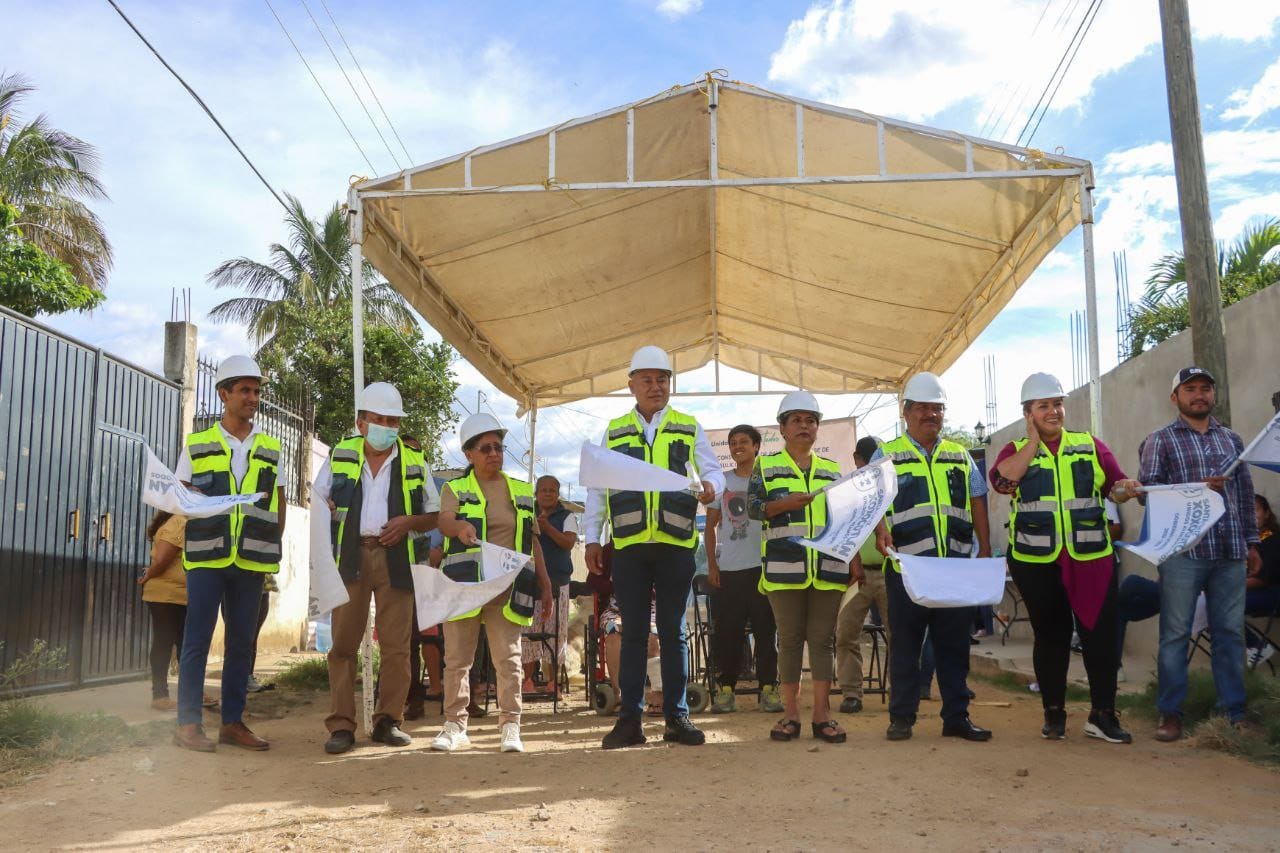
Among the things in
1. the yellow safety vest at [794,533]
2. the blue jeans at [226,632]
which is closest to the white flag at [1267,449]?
the yellow safety vest at [794,533]

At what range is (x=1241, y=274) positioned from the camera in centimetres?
1956

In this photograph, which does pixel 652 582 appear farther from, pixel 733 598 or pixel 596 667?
pixel 596 667

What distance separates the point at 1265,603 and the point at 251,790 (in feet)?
19.2

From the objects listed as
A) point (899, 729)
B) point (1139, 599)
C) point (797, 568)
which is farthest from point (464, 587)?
point (1139, 599)

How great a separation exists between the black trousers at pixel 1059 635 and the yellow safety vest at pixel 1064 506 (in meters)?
0.11

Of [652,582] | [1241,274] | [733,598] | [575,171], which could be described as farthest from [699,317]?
[1241,274]

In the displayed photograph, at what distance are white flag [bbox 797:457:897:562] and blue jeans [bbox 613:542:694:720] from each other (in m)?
0.70

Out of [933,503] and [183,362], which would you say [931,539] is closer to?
[933,503]

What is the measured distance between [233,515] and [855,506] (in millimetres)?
3311

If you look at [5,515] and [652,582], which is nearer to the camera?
[652,582]

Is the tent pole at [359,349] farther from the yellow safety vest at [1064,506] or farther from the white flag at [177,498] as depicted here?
the yellow safety vest at [1064,506]

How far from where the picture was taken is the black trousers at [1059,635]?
19.3 ft

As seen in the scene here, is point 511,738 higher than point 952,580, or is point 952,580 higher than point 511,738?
point 952,580

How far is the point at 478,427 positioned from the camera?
6293 millimetres
